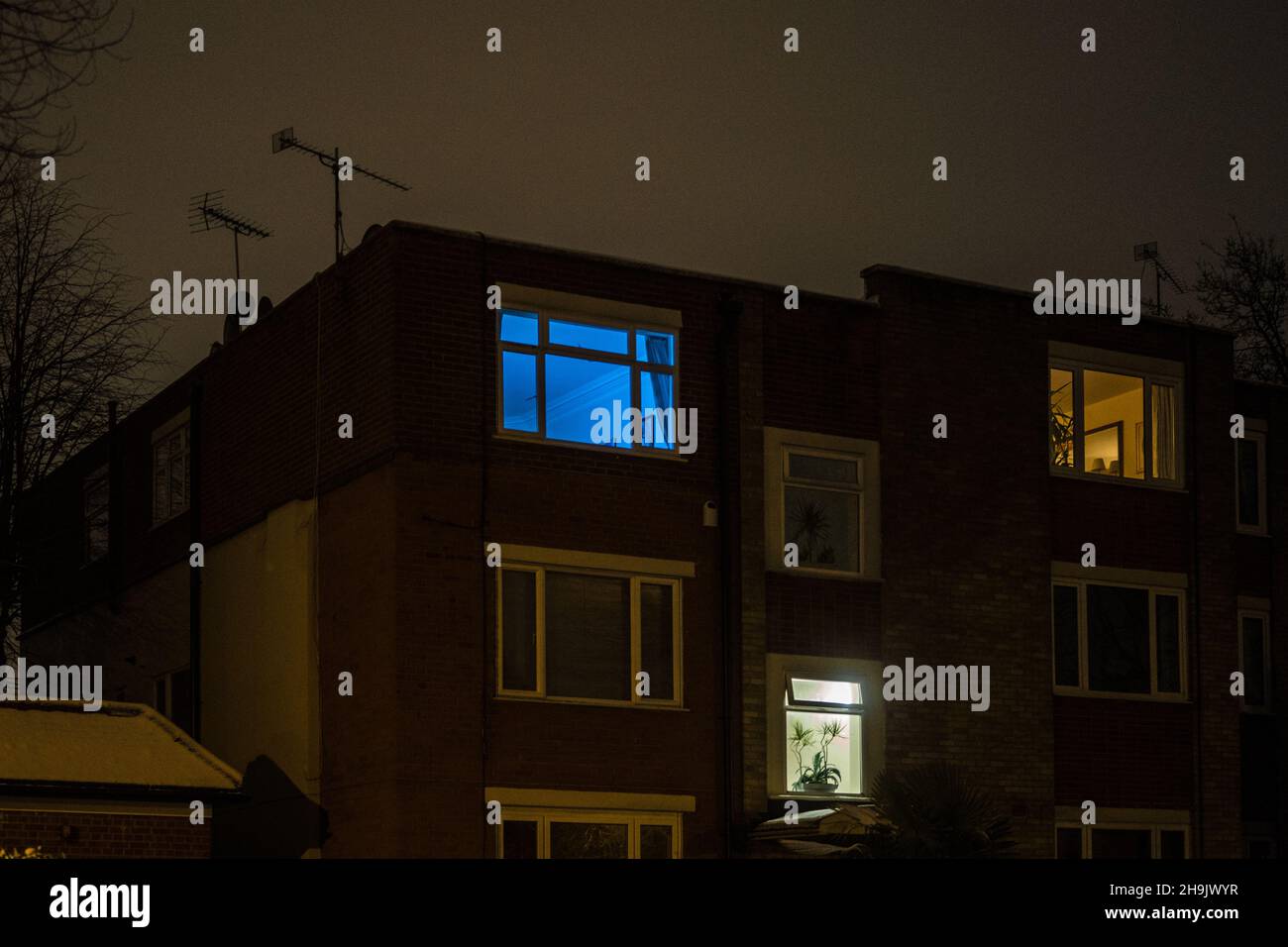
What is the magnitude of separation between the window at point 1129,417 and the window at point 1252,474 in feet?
6.89

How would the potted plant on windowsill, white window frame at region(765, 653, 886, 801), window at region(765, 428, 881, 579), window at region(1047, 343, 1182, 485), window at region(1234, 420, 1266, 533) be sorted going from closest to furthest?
white window frame at region(765, 653, 886, 801) → the potted plant on windowsill → window at region(765, 428, 881, 579) → window at region(1047, 343, 1182, 485) → window at region(1234, 420, 1266, 533)

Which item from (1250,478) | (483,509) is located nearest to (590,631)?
(483,509)

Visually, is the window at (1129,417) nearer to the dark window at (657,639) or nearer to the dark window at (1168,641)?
the dark window at (1168,641)

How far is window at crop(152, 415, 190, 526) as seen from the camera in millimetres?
28922

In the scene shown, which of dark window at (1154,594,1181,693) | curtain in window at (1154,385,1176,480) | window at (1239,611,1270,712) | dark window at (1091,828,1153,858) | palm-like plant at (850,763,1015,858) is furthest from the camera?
window at (1239,611,1270,712)

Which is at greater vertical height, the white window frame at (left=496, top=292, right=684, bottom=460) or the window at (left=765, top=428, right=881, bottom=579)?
the white window frame at (left=496, top=292, right=684, bottom=460)

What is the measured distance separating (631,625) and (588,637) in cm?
61

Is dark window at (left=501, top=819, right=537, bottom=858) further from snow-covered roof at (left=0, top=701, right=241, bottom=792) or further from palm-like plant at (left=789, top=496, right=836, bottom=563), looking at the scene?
palm-like plant at (left=789, top=496, right=836, bottom=563)

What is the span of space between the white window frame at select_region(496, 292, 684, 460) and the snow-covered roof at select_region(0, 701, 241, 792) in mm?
5308

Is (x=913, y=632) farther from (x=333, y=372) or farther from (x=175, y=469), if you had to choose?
(x=175, y=469)

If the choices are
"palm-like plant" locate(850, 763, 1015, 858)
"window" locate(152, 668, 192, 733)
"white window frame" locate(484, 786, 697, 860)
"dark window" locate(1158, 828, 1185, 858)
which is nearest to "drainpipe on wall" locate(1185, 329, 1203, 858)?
"dark window" locate(1158, 828, 1185, 858)

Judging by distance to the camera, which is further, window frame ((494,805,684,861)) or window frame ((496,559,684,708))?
window frame ((496,559,684,708))

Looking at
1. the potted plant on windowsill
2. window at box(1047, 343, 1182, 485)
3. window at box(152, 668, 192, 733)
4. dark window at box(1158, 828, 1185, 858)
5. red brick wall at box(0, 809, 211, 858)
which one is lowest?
dark window at box(1158, 828, 1185, 858)

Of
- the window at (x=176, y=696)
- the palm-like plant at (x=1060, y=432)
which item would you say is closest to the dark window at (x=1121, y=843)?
the palm-like plant at (x=1060, y=432)
